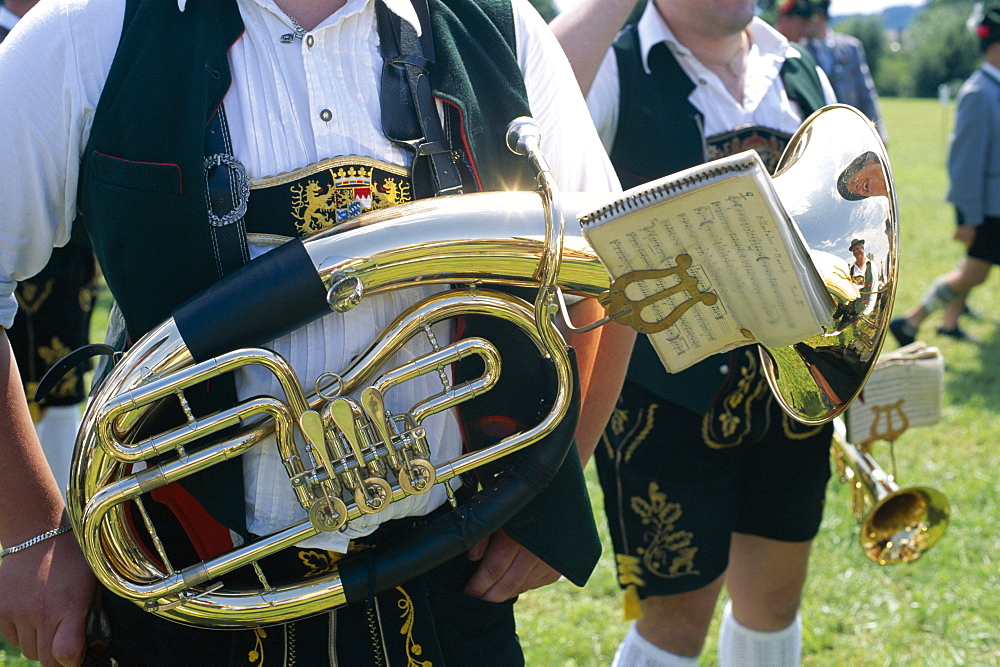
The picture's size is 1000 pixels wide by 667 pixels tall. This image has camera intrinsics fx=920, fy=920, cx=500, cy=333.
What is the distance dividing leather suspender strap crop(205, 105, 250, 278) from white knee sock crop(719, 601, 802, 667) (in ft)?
6.15

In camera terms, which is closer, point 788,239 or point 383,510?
point 788,239

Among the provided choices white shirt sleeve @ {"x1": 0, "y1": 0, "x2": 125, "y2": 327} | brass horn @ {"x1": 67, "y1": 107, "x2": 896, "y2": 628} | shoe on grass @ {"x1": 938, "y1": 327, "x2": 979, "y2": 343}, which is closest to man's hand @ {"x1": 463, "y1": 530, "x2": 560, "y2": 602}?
brass horn @ {"x1": 67, "y1": 107, "x2": 896, "y2": 628}

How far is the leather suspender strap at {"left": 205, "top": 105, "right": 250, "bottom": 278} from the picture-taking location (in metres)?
1.30

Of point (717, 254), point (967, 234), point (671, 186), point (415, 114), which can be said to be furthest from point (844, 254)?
point (967, 234)

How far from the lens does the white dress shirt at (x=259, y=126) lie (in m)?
1.28

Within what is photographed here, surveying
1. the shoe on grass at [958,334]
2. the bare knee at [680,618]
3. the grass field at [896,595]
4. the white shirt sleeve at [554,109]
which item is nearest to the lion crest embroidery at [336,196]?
the white shirt sleeve at [554,109]

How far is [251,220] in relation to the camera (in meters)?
1.33

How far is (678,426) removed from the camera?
237 centimetres

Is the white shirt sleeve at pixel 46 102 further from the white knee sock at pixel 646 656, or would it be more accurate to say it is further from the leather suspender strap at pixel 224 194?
the white knee sock at pixel 646 656

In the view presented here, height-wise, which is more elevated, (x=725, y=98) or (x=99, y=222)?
(x=99, y=222)

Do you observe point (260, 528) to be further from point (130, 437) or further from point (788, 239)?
point (788, 239)

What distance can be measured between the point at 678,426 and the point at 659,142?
72cm

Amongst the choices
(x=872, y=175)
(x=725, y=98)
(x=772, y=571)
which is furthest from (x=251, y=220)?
(x=772, y=571)

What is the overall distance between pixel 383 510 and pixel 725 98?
4.99ft
